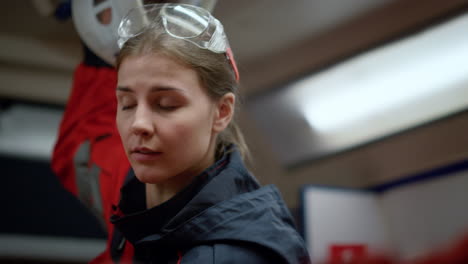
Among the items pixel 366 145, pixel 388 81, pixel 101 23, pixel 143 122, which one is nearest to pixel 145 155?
pixel 143 122

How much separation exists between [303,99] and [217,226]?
1953 millimetres

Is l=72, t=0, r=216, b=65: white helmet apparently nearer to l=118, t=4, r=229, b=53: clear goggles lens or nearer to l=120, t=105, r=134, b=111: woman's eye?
l=118, t=4, r=229, b=53: clear goggles lens

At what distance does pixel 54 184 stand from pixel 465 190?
96.2 inches

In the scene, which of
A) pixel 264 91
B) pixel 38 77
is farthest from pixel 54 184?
pixel 264 91

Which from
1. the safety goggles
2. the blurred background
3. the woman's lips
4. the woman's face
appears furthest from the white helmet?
the blurred background

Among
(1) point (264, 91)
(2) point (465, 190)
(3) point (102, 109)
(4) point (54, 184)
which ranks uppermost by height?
(3) point (102, 109)

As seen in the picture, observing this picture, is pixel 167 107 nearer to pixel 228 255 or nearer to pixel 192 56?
pixel 192 56

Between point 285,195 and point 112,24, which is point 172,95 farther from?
point 285,195

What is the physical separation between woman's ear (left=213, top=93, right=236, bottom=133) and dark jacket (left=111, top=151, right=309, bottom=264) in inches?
2.7

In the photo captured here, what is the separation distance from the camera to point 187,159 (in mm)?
776

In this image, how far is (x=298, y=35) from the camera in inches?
97.2

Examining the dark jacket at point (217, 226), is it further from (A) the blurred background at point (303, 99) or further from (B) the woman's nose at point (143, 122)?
(A) the blurred background at point (303, 99)

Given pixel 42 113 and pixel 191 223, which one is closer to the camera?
pixel 191 223

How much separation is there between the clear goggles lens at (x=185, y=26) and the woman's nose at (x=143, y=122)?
0.16 metres
